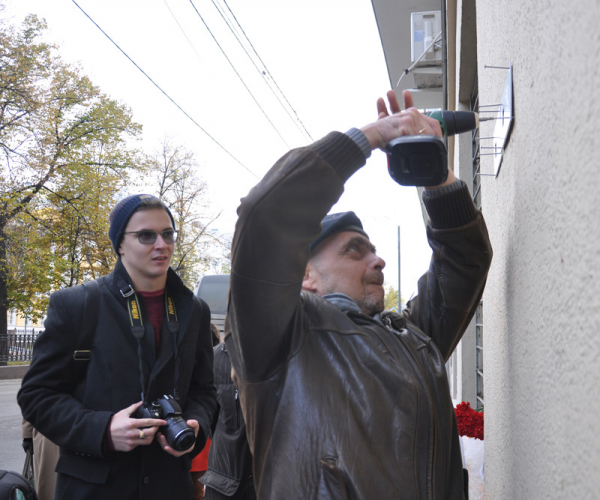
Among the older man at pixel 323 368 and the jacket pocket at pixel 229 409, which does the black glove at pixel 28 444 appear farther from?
the older man at pixel 323 368

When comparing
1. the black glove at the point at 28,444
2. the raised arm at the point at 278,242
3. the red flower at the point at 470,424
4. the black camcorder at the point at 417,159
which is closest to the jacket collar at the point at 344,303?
the raised arm at the point at 278,242

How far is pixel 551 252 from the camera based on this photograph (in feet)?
3.92

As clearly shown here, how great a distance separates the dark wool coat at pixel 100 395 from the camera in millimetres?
2420

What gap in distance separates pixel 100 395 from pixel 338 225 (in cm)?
124

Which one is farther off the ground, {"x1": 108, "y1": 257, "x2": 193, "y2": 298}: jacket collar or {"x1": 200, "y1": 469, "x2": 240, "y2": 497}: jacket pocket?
{"x1": 108, "y1": 257, "x2": 193, "y2": 298}: jacket collar

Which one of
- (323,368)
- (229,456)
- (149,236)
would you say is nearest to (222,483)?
(229,456)

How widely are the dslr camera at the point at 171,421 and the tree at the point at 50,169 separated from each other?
19.2m

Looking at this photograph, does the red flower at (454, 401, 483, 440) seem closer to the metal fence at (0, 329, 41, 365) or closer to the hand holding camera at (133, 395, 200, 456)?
the hand holding camera at (133, 395, 200, 456)

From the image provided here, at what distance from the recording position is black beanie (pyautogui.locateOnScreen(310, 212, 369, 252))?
7.30 feet

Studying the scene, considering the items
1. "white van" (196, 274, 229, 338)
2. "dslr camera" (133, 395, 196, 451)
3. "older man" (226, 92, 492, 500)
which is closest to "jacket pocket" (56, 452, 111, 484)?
"dslr camera" (133, 395, 196, 451)

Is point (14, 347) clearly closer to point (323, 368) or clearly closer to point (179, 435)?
point (179, 435)

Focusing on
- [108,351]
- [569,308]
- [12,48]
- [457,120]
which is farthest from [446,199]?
[12,48]

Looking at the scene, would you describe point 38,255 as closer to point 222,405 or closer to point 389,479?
point 222,405

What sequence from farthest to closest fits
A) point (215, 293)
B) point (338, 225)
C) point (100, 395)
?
point (215, 293) → point (100, 395) → point (338, 225)
